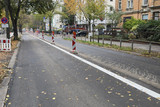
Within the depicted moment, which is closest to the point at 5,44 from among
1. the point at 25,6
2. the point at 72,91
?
the point at 72,91

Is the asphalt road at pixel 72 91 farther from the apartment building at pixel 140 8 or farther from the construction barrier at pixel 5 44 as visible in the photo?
the apartment building at pixel 140 8

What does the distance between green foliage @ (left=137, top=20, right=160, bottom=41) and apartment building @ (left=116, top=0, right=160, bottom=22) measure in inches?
317

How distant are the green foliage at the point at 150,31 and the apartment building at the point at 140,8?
8057 millimetres

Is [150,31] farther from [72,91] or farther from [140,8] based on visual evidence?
[72,91]

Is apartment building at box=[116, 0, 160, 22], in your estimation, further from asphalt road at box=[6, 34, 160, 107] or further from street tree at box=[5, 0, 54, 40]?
asphalt road at box=[6, 34, 160, 107]

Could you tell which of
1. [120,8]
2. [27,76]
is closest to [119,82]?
[27,76]

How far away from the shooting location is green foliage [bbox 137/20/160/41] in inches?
634

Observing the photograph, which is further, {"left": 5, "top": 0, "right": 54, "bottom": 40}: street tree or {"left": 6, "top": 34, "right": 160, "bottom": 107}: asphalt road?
{"left": 5, "top": 0, "right": 54, "bottom": 40}: street tree

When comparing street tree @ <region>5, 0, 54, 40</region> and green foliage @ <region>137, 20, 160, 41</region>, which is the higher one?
street tree @ <region>5, 0, 54, 40</region>

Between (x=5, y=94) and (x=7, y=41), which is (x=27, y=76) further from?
(x=7, y=41)

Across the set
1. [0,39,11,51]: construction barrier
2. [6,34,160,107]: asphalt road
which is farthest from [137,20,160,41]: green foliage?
[0,39,11,51]: construction barrier

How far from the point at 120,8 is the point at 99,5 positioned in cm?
785

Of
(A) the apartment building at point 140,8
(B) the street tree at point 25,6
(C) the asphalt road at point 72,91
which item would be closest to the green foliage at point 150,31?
(A) the apartment building at point 140,8

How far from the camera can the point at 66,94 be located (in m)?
4.18
